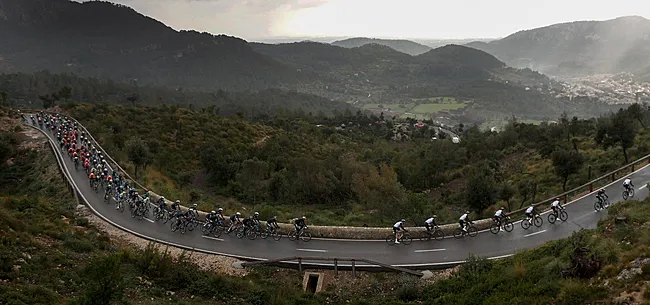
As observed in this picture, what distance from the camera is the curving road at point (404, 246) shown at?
1769cm

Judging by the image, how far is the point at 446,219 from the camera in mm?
25594

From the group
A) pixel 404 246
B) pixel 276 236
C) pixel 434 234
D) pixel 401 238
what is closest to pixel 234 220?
pixel 276 236

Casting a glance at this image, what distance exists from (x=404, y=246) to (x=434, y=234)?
1.61m

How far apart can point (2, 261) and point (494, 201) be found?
23.8m

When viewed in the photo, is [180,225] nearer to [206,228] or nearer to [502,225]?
[206,228]

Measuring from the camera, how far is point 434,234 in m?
19.6

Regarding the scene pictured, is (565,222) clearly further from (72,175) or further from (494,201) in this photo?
(72,175)

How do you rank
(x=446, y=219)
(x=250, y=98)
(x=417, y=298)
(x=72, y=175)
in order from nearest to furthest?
(x=417, y=298), (x=446, y=219), (x=72, y=175), (x=250, y=98)

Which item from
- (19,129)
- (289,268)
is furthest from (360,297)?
(19,129)

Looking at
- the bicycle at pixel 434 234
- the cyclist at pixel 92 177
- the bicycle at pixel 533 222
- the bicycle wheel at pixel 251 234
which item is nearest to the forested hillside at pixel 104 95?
the cyclist at pixel 92 177

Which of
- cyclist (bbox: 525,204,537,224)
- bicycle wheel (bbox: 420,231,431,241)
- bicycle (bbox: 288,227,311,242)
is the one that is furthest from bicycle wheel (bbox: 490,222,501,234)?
bicycle (bbox: 288,227,311,242)

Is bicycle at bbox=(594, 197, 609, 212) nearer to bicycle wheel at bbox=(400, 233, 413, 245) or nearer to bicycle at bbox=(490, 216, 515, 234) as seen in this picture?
bicycle at bbox=(490, 216, 515, 234)

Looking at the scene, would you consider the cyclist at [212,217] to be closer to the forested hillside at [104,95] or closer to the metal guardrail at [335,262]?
the metal guardrail at [335,262]

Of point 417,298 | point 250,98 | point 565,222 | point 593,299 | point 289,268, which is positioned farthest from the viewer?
point 250,98
